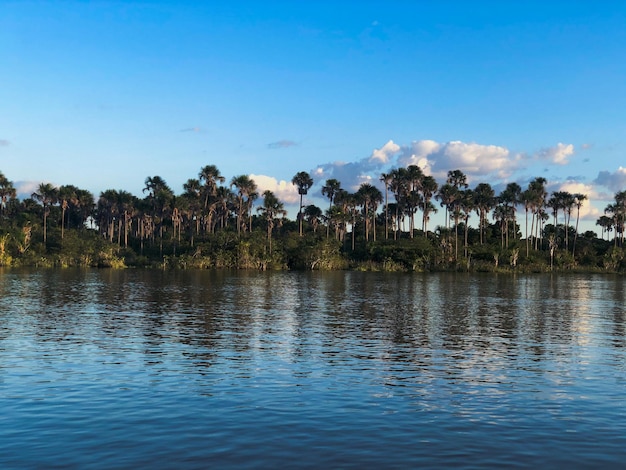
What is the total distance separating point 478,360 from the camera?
2956cm

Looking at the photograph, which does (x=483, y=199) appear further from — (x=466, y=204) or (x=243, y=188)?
(x=243, y=188)

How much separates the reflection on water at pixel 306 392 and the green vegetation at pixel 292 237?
12276cm

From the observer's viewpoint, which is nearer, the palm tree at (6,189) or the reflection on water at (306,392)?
the reflection on water at (306,392)

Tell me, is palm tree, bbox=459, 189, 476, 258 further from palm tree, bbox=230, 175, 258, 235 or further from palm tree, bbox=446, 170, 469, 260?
palm tree, bbox=230, 175, 258, 235

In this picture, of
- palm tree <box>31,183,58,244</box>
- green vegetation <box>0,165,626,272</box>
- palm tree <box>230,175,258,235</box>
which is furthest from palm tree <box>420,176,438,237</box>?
palm tree <box>31,183,58,244</box>

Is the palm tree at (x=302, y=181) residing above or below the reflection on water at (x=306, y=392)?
above

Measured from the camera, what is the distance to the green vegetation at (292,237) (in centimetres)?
16562

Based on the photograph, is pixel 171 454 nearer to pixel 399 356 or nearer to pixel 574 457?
pixel 574 457

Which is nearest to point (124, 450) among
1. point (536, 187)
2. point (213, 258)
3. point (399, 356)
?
point (399, 356)

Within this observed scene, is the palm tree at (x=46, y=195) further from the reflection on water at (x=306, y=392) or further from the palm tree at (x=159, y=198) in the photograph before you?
the reflection on water at (x=306, y=392)

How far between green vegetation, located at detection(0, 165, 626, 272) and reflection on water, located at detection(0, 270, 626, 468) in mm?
122757

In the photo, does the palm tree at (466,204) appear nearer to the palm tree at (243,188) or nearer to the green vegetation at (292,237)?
the green vegetation at (292,237)

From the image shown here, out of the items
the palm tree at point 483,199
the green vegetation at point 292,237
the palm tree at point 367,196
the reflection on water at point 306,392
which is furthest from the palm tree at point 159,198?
the reflection on water at point 306,392

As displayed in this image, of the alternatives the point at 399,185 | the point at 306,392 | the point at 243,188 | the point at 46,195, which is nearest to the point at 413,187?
the point at 399,185
